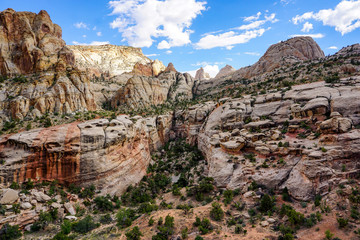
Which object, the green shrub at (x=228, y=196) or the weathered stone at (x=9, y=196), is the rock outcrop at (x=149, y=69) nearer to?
the weathered stone at (x=9, y=196)

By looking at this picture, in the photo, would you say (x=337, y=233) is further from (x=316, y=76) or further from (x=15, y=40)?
(x=15, y=40)

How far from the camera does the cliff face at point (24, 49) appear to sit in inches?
1618

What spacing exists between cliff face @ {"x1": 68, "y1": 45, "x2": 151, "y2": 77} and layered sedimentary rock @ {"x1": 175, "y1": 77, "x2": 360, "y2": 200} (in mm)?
101860

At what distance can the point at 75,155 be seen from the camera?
29.7m

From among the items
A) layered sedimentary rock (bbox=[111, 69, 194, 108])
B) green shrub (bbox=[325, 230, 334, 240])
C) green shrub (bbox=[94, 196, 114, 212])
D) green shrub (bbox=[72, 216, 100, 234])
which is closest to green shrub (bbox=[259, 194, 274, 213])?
green shrub (bbox=[325, 230, 334, 240])

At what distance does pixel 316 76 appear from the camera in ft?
155

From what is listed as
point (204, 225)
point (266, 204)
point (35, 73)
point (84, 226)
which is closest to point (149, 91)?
point (35, 73)

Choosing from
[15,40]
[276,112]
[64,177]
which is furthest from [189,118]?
[15,40]

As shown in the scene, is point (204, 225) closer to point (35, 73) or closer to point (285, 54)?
point (35, 73)

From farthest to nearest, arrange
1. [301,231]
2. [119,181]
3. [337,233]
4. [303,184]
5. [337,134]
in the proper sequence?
1. [119,181]
2. [337,134]
3. [303,184]
4. [301,231]
5. [337,233]

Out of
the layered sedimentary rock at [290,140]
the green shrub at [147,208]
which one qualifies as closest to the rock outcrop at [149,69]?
the layered sedimentary rock at [290,140]

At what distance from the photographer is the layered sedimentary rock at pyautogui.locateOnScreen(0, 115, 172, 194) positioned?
27.2 metres

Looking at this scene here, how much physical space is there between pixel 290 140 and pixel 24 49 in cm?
6240

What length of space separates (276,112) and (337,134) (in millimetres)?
13771
